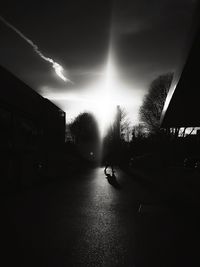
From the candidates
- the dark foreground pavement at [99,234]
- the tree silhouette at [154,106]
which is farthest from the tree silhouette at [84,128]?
the dark foreground pavement at [99,234]

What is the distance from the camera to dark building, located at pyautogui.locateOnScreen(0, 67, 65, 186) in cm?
1455

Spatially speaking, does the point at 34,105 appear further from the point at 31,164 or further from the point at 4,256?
the point at 4,256

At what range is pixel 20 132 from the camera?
18500 mm

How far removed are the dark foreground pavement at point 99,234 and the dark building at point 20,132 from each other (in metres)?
5.38

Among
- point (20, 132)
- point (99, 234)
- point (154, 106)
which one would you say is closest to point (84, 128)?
point (154, 106)

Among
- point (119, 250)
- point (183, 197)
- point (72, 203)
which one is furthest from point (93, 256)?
point (183, 197)

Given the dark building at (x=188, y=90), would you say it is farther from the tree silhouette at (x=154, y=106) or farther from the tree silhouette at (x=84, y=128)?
the tree silhouette at (x=84, y=128)

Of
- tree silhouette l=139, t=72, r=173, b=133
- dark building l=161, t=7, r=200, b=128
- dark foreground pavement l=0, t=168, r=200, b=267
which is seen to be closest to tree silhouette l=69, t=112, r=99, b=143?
tree silhouette l=139, t=72, r=173, b=133

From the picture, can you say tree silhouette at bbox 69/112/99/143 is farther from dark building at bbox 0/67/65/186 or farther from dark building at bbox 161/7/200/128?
dark building at bbox 161/7/200/128

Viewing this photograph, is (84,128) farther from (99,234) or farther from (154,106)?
(99,234)

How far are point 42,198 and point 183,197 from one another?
504 centimetres

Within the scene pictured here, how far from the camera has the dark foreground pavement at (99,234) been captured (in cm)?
416

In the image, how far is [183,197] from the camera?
36.0 feet

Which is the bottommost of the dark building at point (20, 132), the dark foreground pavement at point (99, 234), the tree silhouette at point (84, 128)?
the dark foreground pavement at point (99, 234)
